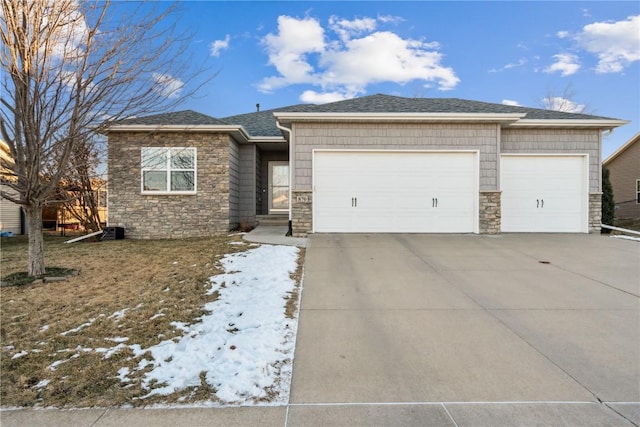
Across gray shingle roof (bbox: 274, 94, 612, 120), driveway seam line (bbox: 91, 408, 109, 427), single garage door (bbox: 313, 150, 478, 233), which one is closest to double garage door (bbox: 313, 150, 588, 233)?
single garage door (bbox: 313, 150, 478, 233)

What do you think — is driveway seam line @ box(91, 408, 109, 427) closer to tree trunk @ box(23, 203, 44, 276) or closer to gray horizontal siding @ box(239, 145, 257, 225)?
tree trunk @ box(23, 203, 44, 276)

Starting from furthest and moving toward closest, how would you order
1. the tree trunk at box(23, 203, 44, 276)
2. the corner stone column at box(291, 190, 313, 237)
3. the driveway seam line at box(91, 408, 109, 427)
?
the corner stone column at box(291, 190, 313, 237) → the tree trunk at box(23, 203, 44, 276) → the driveway seam line at box(91, 408, 109, 427)

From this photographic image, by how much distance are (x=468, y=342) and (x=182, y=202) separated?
9.76m

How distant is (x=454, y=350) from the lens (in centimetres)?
352

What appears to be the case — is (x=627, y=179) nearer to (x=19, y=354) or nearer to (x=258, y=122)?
(x=258, y=122)

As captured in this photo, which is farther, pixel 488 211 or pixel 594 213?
pixel 594 213

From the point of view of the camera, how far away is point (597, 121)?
10.2 metres

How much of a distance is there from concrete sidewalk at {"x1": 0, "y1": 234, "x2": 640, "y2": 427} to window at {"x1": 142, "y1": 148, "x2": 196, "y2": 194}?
21.1 ft

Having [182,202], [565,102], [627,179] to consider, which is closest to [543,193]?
[182,202]

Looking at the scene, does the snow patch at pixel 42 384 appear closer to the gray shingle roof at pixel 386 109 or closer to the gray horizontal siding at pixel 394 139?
the gray horizontal siding at pixel 394 139

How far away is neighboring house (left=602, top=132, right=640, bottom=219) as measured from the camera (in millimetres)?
18281

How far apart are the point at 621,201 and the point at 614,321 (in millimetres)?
20485

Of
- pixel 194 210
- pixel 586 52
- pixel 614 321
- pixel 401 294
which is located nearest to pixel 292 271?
pixel 401 294

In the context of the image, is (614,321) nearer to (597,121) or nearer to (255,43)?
(597,121)
